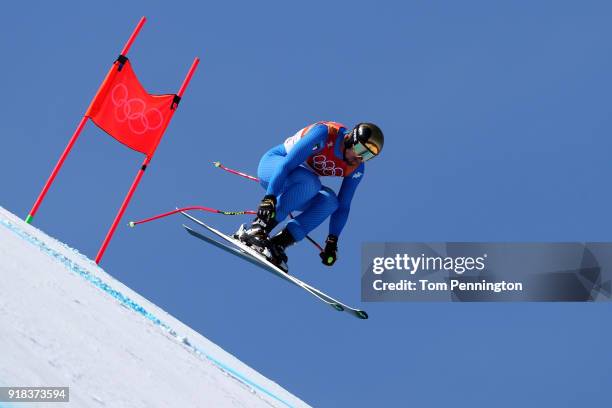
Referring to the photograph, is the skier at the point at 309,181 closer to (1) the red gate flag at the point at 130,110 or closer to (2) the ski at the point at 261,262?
(2) the ski at the point at 261,262

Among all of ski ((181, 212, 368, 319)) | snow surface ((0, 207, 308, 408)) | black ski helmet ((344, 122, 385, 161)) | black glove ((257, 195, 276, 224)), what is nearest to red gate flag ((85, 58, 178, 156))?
ski ((181, 212, 368, 319))

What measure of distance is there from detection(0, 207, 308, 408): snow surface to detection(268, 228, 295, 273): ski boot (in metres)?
3.57

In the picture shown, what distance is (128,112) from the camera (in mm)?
10930

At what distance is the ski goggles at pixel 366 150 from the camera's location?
29.8 ft

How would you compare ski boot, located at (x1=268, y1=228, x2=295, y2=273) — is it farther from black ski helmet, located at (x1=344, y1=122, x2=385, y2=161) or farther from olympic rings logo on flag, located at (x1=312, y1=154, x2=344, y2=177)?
black ski helmet, located at (x1=344, y1=122, x2=385, y2=161)

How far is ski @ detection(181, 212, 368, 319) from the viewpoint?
332 inches

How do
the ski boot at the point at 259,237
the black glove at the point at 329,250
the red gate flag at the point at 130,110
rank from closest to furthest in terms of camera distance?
the ski boot at the point at 259,237 → the black glove at the point at 329,250 → the red gate flag at the point at 130,110

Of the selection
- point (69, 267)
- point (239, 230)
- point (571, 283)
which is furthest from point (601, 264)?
point (69, 267)

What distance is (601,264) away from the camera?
16.2 m

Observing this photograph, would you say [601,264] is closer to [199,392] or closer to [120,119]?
[120,119]

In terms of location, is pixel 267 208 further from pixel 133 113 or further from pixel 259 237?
pixel 133 113

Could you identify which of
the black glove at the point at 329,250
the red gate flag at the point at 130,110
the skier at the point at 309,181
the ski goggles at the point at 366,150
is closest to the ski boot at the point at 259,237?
the skier at the point at 309,181

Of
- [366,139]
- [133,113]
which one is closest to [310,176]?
[366,139]

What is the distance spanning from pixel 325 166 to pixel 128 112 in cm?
285
